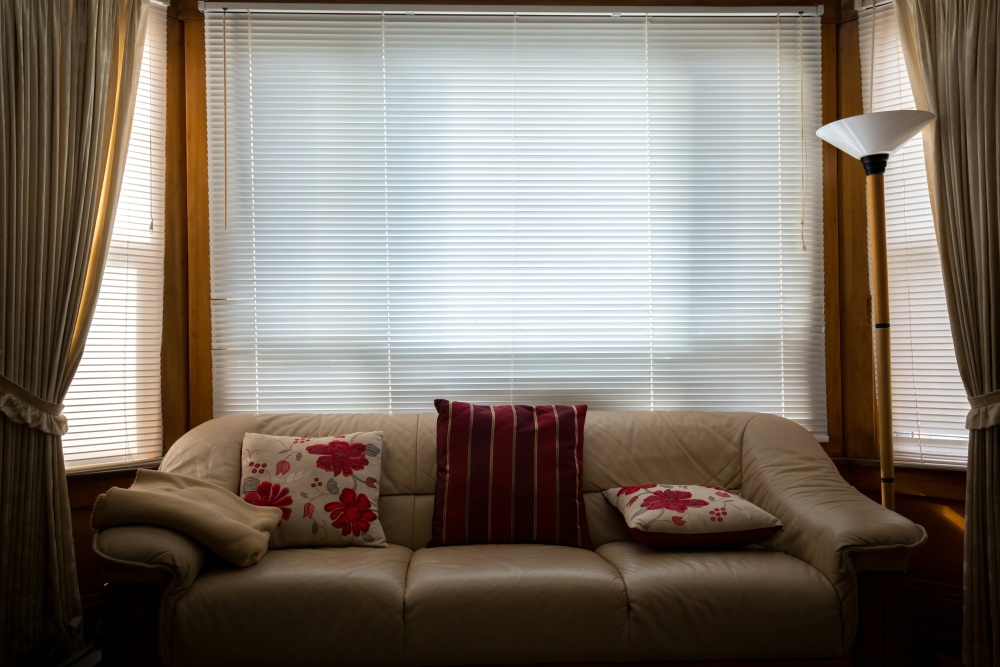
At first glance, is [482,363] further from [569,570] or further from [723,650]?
[723,650]

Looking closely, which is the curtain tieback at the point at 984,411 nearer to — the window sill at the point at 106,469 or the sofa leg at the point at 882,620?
the sofa leg at the point at 882,620

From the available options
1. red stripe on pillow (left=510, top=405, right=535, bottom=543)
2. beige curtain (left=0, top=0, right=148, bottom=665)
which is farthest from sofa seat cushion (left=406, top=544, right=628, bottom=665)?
beige curtain (left=0, top=0, right=148, bottom=665)

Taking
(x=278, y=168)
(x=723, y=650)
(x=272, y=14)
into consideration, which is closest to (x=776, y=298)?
(x=723, y=650)

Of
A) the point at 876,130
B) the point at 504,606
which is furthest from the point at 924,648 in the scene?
the point at 876,130

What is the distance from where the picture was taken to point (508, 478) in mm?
2637

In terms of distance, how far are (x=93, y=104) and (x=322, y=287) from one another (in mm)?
1093

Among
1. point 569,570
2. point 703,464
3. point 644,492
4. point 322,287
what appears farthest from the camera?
point 322,287

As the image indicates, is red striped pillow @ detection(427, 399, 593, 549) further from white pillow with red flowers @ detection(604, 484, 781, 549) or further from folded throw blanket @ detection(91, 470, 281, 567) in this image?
folded throw blanket @ detection(91, 470, 281, 567)

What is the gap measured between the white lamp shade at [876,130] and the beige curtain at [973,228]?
27 centimetres

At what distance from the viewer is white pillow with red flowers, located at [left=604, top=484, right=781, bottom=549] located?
7.80 ft

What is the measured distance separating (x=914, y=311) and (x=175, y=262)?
3.14 m

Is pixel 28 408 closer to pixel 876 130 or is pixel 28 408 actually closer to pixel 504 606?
pixel 504 606

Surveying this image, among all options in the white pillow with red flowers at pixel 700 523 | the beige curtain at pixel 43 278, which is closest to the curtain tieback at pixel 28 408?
the beige curtain at pixel 43 278

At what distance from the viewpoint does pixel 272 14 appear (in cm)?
318
